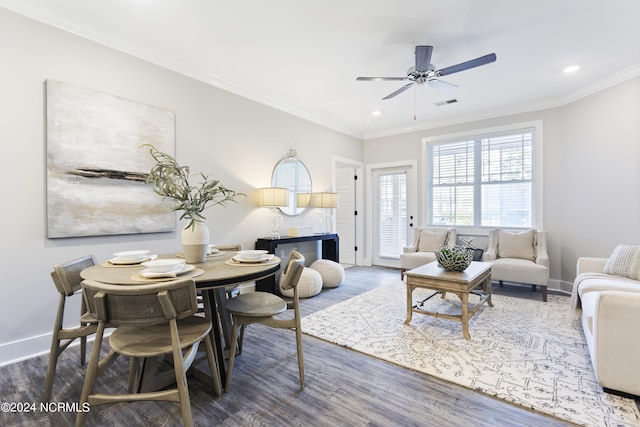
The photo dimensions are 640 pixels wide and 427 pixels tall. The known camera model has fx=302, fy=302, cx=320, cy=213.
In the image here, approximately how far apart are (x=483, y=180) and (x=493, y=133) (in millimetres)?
788

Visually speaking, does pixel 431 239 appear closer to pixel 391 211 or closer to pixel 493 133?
pixel 391 211

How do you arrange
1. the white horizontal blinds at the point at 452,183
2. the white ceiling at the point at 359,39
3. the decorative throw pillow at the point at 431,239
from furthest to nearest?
the white horizontal blinds at the point at 452,183
the decorative throw pillow at the point at 431,239
the white ceiling at the point at 359,39

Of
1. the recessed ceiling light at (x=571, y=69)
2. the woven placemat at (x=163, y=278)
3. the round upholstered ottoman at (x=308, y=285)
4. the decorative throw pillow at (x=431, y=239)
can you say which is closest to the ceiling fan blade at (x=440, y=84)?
the recessed ceiling light at (x=571, y=69)

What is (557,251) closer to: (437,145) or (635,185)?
(635,185)

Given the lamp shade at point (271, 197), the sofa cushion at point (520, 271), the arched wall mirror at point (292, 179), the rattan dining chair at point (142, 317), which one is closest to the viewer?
the rattan dining chair at point (142, 317)

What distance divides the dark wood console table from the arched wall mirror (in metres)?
0.49

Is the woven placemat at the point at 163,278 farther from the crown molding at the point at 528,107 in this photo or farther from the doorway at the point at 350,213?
the crown molding at the point at 528,107

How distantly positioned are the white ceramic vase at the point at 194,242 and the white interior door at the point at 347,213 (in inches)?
176

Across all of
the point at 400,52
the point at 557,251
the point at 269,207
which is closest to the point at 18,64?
the point at 269,207

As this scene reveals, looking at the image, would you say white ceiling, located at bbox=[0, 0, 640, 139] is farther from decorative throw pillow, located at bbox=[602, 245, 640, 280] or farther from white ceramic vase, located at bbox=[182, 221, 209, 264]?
decorative throw pillow, located at bbox=[602, 245, 640, 280]

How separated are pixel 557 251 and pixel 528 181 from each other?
113cm

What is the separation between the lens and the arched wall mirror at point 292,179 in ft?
14.9

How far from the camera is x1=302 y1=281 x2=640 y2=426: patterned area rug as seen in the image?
1.86 m

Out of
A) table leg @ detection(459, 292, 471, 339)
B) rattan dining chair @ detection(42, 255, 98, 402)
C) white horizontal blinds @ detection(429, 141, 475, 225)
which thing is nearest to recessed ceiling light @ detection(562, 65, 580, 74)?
white horizontal blinds @ detection(429, 141, 475, 225)
